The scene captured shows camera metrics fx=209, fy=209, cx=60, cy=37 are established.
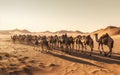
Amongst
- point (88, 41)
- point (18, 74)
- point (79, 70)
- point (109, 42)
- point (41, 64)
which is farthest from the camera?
point (88, 41)

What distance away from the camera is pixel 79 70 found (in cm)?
1858

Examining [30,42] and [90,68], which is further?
[30,42]

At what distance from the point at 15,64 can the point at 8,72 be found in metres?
2.39

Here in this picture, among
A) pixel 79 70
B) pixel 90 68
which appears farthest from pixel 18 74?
pixel 90 68

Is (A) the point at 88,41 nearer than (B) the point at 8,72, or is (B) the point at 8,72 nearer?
(B) the point at 8,72

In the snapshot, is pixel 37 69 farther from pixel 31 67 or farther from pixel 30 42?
pixel 30 42

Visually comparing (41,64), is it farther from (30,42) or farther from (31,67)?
(30,42)

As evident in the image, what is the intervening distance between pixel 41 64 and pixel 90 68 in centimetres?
478

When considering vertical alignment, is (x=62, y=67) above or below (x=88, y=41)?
below

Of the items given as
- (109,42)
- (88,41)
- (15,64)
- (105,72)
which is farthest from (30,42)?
(105,72)

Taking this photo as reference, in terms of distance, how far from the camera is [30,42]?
158 ft

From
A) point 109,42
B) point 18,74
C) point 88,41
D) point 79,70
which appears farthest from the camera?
point 88,41

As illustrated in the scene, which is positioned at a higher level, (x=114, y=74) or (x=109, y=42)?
(x=109, y=42)

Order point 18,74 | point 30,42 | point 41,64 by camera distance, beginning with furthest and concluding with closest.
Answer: point 30,42 < point 41,64 < point 18,74
